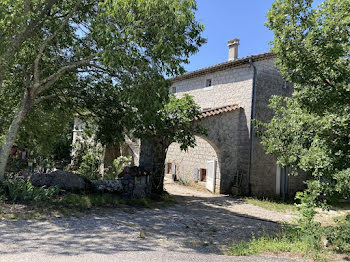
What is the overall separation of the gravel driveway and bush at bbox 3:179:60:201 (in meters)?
1.63

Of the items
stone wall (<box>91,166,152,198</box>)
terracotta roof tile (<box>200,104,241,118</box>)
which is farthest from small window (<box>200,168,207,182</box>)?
stone wall (<box>91,166,152,198</box>)

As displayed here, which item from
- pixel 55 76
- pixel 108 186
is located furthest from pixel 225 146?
pixel 55 76

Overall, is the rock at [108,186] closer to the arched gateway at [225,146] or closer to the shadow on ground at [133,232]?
the shadow on ground at [133,232]

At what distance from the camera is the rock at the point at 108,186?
9586 mm

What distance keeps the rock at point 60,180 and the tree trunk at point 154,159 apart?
2.34 metres

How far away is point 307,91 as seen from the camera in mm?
A: 5918

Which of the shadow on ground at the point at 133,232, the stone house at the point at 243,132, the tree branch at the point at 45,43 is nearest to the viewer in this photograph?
the shadow on ground at the point at 133,232

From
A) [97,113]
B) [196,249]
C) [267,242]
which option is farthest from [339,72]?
[97,113]

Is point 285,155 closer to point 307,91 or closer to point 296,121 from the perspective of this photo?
point 296,121

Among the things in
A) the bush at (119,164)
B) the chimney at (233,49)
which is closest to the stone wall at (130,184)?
the bush at (119,164)

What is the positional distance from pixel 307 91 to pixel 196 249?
12.2 feet

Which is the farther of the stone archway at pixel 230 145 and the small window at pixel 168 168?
the small window at pixel 168 168

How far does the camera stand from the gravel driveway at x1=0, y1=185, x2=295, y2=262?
14.3 feet

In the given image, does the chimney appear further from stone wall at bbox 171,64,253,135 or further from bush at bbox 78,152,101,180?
bush at bbox 78,152,101,180
